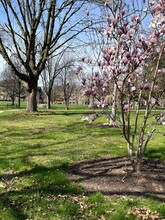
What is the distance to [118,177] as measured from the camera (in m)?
5.07

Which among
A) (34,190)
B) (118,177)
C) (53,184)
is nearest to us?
(34,190)

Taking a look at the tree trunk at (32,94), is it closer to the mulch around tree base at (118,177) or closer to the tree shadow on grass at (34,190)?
the mulch around tree base at (118,177)

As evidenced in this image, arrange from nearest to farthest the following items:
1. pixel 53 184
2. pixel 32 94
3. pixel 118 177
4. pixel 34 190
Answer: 1. pixel 34 190
2. pixel 53 184
3. pixel 118 177
4. pixel 32 94

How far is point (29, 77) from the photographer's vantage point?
752 inches

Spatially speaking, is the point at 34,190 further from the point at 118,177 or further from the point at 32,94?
the point at 32,94

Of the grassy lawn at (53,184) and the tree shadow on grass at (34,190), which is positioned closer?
the grassy lawn at (53,184)

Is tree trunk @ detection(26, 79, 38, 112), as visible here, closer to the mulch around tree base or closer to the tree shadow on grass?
the mulch around tree base

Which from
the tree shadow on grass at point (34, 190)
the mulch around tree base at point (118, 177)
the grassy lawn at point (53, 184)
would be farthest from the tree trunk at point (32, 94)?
the tree shadow on grass at point (34, 190)

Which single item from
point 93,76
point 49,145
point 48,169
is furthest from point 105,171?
point 49,145

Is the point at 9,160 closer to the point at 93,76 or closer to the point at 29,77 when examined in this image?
the point at 93,76

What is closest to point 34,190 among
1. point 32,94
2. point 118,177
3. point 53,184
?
point 53,184

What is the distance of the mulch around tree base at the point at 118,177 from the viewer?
4551 millimetres

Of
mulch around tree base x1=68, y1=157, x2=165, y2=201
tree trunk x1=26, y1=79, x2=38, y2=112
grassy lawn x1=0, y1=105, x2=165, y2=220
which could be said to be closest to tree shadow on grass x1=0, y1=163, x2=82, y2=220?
grassy lawn x1=0, y1=105, x2=165, y2=220

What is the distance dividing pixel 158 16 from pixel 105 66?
3.24ft
